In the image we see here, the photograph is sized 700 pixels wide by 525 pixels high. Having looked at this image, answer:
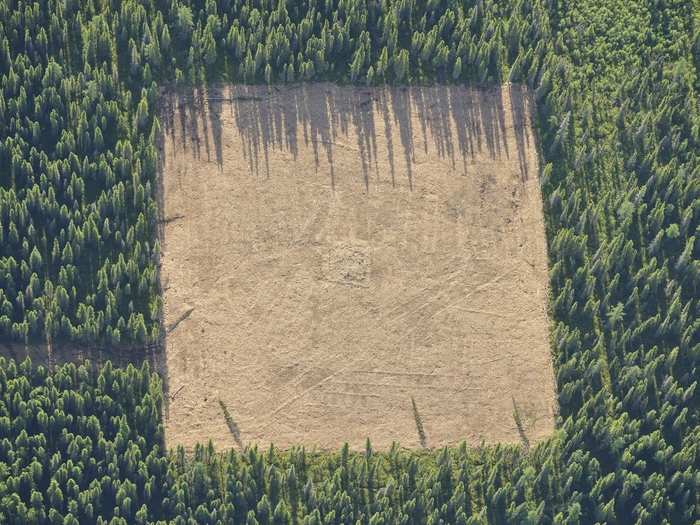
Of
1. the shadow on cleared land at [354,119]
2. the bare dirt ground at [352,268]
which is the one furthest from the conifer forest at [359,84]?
the bare dirt ground at [352,268]

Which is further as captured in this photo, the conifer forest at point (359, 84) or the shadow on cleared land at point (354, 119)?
the shadow on cleared land at point (354, 119)

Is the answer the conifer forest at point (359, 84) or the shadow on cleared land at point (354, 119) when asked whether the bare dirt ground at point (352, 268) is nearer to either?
the shadow on cleared land at point (354, 119)

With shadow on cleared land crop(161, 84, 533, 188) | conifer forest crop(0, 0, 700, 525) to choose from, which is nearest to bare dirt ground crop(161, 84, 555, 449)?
shadow on cleared land crop(161, 84, 533, 188)

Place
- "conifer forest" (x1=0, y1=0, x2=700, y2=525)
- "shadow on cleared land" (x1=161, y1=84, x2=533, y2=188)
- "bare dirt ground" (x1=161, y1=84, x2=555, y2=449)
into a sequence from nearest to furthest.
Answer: "conifer forest" (x1=0, y1=0, x2=700, y2=525)
"bare dirt ground" (x1=161, y1=84, x2=555, y2=449)
"shadow on cleared land" (x1=161, y1=84, x2=533, y2=188)

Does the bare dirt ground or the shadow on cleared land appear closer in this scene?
the bare dirt ground

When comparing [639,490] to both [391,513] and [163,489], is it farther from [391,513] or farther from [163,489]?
[163,489]

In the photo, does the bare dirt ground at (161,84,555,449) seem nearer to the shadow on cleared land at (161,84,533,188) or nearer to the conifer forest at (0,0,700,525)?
the shadow on cleared land at (161,84,533,188)

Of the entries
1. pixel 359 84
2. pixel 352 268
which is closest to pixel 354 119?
pixel 359 84
